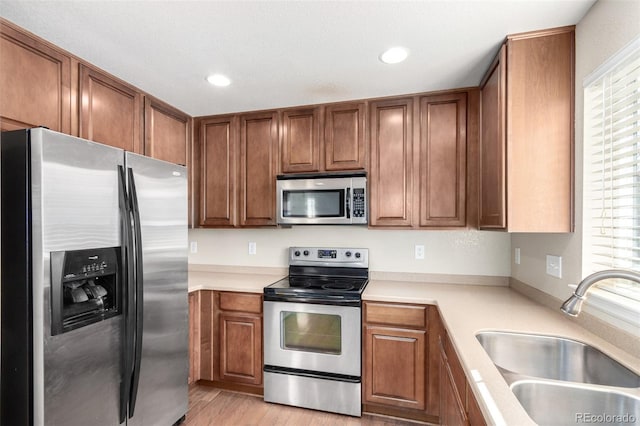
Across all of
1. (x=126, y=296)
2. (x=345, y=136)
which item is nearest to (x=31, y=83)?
(x=126, y=296)

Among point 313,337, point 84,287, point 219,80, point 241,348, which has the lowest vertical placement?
point 241,348

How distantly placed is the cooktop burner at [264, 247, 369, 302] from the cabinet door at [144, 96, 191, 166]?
128 centimetres

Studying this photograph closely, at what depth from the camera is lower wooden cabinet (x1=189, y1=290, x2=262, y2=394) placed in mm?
2371

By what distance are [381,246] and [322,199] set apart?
2.25 feet

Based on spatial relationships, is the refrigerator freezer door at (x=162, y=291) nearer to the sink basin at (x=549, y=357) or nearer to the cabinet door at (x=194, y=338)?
the cabinet door at (x=194, y=338)

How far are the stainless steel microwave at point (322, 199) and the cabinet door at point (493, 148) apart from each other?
0.79 m

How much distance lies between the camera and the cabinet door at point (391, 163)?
92.7 inches

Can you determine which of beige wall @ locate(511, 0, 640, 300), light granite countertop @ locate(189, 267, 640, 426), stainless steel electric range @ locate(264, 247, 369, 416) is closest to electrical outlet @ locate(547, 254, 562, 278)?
beige wall @ locate(511, 0, 640, 300)

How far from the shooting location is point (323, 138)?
2.51 m

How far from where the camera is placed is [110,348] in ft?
4.99

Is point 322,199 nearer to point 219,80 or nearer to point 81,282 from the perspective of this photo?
point 219,80

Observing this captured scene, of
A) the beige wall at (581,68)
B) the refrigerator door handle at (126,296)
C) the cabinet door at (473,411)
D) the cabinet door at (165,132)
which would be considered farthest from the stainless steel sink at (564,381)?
the cabinet door at (165,132)

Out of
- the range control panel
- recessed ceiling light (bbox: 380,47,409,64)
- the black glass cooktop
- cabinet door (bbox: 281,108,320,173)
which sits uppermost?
recessed ceiling light (bbox: 380,47,409,64)

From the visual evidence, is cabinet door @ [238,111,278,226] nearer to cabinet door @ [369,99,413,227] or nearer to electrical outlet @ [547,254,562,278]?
cabinet door @ [369,99,413,227]
